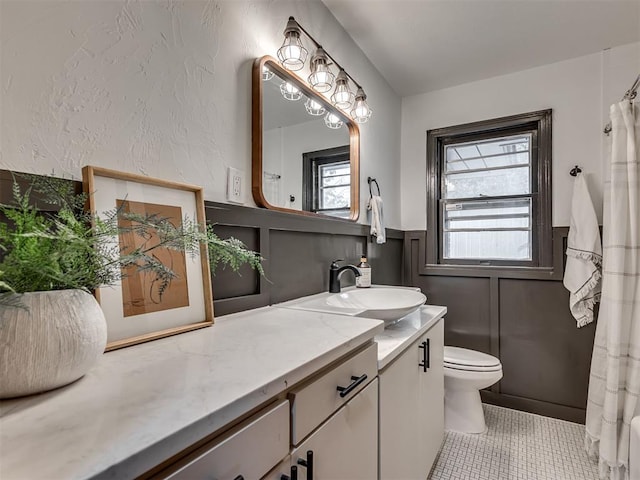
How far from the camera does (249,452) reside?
1.83 ft

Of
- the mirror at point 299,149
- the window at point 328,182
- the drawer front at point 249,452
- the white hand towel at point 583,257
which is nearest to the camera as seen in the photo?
the drawer front at point 249,452

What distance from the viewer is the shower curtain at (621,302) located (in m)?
1.59

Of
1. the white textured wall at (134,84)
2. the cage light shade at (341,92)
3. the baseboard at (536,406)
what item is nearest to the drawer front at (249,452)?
the white textured wall at (134,84)

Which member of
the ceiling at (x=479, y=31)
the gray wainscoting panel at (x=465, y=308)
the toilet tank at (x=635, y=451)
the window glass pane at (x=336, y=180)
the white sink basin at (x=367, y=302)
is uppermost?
the ceiling at (x=479, y=31)

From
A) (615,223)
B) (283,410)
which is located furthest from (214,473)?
(615,223)

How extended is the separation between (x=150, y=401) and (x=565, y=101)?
282 centimetres

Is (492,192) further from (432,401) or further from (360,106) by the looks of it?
(432,401)

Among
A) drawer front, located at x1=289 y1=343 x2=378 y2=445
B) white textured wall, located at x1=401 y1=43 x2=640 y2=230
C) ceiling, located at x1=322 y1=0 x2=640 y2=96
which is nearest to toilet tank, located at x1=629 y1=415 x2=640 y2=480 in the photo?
drawer front, located at x1=289 y1=343 x2=378 y2=445

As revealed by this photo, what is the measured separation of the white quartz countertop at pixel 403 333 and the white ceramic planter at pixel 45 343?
759 mm

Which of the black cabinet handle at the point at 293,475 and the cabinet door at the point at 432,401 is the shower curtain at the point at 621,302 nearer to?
the cabinet door at the point at 432,401

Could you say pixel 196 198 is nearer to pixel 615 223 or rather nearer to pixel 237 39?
pixel 237 39

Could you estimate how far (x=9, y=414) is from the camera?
47 centimetres

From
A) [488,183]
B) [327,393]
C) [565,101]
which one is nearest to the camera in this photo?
[327,393]

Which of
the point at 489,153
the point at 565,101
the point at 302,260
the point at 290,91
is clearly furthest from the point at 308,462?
the point at 565,101
